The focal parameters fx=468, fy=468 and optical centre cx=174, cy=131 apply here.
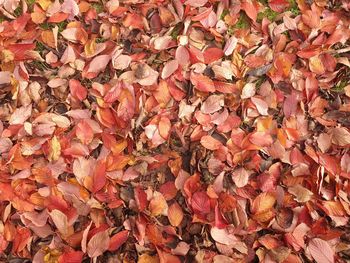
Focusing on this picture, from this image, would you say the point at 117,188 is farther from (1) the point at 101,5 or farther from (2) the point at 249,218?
(1) the point at 101,5

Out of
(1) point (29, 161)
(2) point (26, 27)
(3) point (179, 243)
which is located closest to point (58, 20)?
(2) point (26, 27)

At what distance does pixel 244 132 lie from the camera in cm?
199

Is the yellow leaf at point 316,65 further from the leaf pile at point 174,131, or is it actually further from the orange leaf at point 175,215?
the orange leaf at point 175,215

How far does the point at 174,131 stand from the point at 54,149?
0.51m

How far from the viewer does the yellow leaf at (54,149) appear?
6.40 ft

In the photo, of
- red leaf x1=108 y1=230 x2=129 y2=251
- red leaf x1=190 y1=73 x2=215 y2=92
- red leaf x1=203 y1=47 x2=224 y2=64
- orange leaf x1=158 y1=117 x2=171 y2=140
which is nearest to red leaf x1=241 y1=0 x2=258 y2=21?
red leaf x1=203 y1=47 x2=224 y2=64

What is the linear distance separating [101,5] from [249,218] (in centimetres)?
126

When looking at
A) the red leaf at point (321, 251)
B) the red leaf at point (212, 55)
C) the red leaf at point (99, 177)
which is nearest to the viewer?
the red leaf at point (321, 251)

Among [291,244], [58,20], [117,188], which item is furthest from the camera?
[58,20]

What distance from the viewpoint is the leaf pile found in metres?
1.83

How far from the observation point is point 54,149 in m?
1.96

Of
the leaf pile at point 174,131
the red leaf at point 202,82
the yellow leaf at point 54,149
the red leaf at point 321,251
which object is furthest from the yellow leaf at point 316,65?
the yellow leaf at point 54,149

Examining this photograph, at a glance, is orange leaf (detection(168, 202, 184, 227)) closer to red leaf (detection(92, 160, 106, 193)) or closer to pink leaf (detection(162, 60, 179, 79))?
red leaf (detection(92, 160, 106, 193))

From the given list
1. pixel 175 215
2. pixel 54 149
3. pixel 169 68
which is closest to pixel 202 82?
pixel 169 68
